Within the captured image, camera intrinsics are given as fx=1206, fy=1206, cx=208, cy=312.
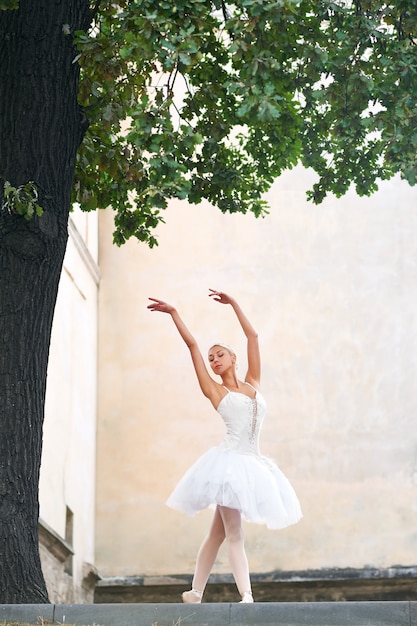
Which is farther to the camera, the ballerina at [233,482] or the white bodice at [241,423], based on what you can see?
the white bodice at [241,423]

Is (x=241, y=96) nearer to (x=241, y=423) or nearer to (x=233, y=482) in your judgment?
(x=241, y=423)

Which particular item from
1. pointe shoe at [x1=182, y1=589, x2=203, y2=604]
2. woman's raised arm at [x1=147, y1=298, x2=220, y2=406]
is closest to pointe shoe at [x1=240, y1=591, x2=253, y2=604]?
pointe shoe at [x1=182, y1=589, x2=203, y2=604]

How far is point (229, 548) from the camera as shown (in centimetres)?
768

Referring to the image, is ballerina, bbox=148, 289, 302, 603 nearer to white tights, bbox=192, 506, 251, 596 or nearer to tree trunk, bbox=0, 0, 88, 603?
white tights, bbox=192, 506, 251, 596

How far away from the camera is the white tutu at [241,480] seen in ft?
25.8

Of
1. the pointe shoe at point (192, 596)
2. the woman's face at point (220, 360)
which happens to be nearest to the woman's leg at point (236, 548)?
the pointe shoe at point (192, 596)

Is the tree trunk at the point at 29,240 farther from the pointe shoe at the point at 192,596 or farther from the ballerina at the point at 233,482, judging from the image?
the pointe shoe at the point at 192,596

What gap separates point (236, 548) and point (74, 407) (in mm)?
9742

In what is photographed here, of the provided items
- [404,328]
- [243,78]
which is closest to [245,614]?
[243,78]

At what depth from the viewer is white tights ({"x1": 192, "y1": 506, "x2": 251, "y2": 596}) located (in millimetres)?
7688

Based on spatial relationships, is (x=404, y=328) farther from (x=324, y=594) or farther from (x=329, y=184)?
(x=329, y=184)

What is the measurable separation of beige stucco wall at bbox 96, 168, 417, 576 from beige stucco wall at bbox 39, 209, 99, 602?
0.51m

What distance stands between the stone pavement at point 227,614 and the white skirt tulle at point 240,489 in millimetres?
1813

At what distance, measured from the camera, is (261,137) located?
1010cm
